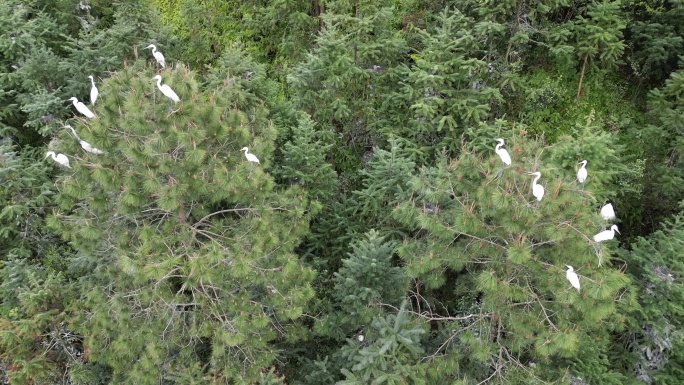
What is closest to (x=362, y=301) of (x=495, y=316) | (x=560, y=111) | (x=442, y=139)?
(x=495, y=316)

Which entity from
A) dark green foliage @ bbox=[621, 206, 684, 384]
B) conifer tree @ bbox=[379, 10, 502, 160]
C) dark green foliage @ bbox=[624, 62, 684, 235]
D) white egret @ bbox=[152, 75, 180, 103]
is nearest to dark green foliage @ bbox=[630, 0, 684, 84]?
dark green foliage @ bbox=[624, 62, 684, 235]

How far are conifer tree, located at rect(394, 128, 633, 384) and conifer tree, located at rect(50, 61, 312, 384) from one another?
5.65 ft

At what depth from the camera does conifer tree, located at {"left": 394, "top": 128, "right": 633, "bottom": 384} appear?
4151 mm

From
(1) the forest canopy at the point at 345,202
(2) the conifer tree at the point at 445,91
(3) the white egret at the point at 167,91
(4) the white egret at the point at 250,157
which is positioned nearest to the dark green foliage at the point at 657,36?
(1) the forest canopy at the point at 345,202

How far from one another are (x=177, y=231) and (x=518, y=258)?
3.92 metres

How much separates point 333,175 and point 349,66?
6.54ft

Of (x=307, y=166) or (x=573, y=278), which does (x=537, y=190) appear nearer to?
(x=573, y=278)

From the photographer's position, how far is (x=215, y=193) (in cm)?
492

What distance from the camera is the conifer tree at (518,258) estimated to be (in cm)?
415

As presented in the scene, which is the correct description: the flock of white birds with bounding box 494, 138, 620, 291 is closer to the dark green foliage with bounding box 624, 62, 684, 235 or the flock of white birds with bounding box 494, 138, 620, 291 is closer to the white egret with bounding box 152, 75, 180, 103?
the dark green foliage with bounding box 624, 62, 684, 235

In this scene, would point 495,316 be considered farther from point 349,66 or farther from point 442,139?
point 349,66

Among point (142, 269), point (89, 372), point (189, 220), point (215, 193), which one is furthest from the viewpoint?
point (89, 372)

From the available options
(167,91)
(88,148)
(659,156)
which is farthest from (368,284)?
(659,156)

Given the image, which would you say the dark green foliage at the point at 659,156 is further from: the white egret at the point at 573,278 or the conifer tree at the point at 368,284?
the conifer tree at the point at 368,284
